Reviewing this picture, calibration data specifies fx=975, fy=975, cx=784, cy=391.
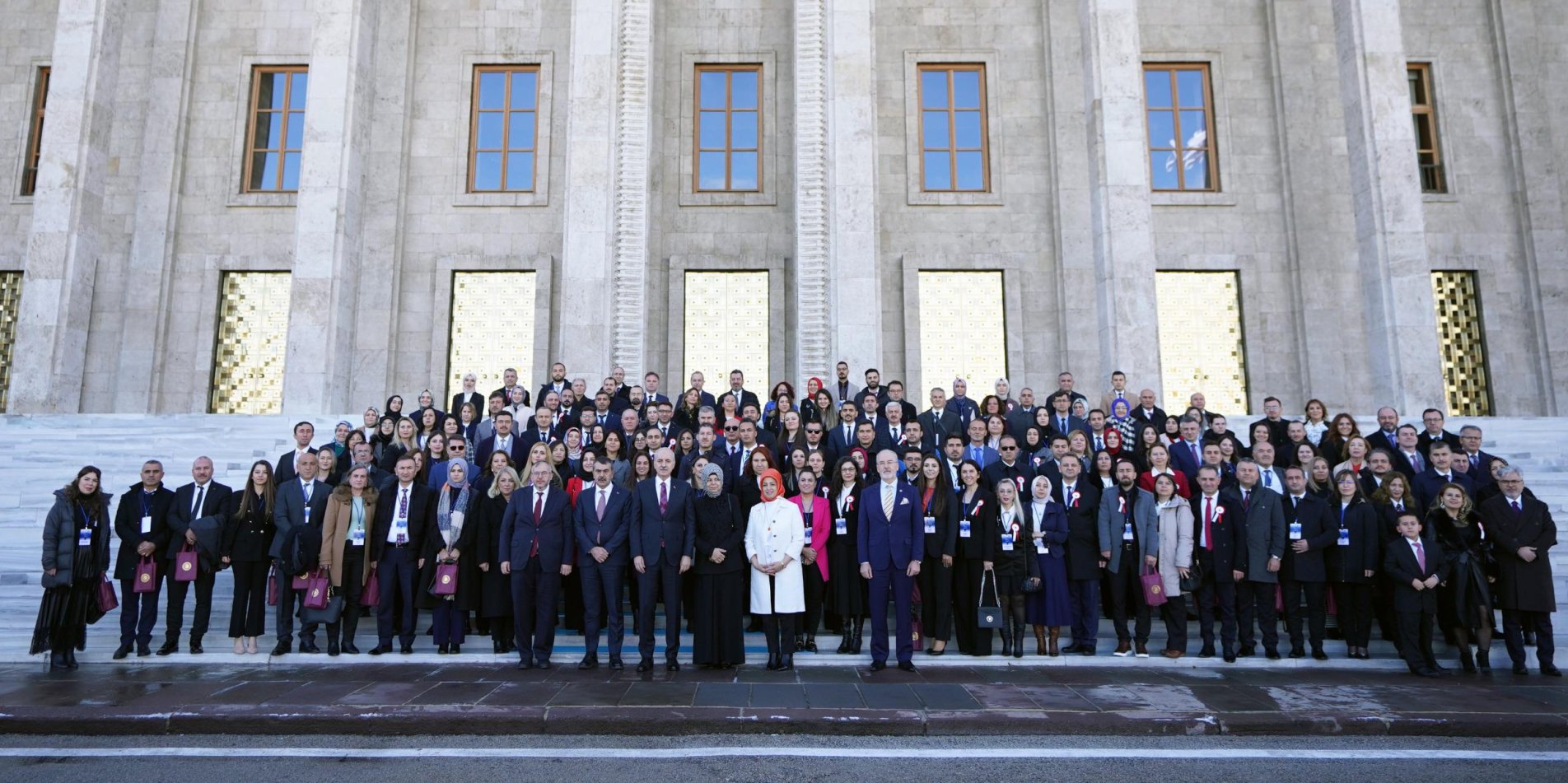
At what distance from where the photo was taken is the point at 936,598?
9.71 metres

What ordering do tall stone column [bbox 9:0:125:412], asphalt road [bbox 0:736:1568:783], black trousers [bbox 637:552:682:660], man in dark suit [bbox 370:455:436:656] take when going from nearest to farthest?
asphalt road [bbox 0:736:1568:783], black trousers [bbox 637:552:682:660], man in dark suit [bbox 370:455:436:656], tall stone column [bbox 9:0:125:412]

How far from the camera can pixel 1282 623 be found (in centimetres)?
1037

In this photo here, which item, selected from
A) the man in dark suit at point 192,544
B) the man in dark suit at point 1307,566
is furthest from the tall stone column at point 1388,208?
the man in dark suit at point 192,544

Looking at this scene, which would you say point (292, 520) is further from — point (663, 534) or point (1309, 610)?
point (1309, 610)

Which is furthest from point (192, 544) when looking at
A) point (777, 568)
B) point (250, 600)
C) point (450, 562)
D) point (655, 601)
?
point (777, 568)

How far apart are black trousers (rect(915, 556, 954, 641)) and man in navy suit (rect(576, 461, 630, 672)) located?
2953 mm

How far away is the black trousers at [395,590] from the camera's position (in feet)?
31.2

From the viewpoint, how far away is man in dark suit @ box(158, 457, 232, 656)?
9.52 metres

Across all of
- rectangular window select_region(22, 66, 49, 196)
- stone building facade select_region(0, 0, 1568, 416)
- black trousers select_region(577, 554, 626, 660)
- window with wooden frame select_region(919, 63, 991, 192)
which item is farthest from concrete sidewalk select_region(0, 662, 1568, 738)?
rectangular window select_region(22, 66, 49, 196)

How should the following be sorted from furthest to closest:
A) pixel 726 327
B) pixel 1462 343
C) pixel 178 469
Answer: pixel 1462 343, pixel 726 327, pixel 178 469

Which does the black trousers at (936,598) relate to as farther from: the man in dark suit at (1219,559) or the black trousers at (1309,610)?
the black trousers at (1309,610)

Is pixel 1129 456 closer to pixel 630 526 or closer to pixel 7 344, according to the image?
pixel 630 526

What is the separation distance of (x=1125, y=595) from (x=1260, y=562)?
1315mm

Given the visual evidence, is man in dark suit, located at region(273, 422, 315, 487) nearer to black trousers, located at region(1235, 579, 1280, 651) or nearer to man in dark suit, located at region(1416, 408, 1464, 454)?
black trousers, located at region(1235, 579, 1280, 651)
